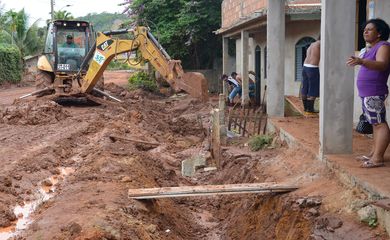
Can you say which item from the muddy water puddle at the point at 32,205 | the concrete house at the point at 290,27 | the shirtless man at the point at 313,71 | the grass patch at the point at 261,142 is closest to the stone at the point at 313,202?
the muddy water puddle at the point at 32,205

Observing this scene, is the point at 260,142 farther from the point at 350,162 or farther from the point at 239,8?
the point at 239,8

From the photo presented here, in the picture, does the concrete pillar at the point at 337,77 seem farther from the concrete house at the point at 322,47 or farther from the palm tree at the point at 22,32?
the palm tree at the point at 22,32

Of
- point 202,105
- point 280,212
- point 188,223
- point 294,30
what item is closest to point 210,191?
point 280,212

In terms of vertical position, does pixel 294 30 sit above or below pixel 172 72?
above

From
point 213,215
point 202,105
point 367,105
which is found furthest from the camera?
point 202,105

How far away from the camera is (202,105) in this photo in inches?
739

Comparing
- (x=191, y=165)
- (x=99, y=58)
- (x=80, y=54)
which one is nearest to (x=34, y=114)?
(x=99, y=58)

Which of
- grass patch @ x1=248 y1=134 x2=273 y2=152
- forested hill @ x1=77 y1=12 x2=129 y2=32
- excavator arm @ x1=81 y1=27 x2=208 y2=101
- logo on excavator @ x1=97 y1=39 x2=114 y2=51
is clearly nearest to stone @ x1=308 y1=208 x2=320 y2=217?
grass patch @ x1=248 y1=134 x2=273 y2=152

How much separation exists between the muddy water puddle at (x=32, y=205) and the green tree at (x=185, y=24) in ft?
58.2

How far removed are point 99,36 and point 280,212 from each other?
10.6 meters

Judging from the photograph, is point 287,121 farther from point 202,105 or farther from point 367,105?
point 202,105

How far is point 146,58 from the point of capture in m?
14.9

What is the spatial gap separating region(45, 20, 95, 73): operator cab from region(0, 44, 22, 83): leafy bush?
47.7ft

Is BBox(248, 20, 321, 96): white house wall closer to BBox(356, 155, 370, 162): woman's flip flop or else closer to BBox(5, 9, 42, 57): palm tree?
BBox(356, 155, 370, 162): woman's flip flop
